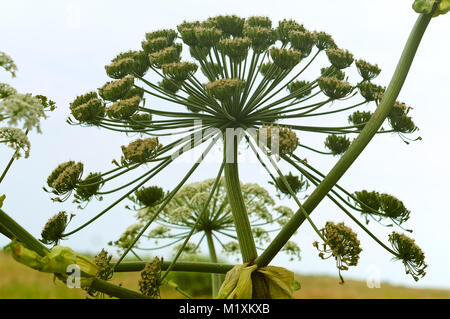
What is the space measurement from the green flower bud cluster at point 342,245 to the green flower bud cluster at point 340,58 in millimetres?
1974

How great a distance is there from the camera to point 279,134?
143 inches

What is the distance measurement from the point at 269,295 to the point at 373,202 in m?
1.41

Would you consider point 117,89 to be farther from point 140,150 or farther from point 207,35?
point 207,35

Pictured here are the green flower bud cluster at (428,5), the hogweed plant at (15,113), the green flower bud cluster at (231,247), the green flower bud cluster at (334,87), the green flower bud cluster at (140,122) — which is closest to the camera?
the hogweed plant at (15,113)

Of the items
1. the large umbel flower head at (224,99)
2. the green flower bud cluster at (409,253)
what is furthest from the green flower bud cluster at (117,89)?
the green flower bud cluster at (409,253)

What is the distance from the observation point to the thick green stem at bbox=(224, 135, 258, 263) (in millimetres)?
4172

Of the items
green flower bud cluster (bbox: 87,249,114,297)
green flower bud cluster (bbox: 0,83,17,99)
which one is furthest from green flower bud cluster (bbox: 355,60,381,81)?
green flower bud cluster (bbox: 0,83,17,99)

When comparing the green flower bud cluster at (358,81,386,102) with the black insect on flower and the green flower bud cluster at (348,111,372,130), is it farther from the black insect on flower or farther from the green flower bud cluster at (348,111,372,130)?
the black insect on flower

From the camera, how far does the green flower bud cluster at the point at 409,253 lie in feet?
14.1

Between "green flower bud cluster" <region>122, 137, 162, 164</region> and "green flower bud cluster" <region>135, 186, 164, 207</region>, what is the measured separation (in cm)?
60

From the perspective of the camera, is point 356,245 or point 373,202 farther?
point 373,202

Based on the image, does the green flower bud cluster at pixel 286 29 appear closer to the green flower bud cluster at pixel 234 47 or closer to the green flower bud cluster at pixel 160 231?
the green flower bud cluster at pixel 234 47
